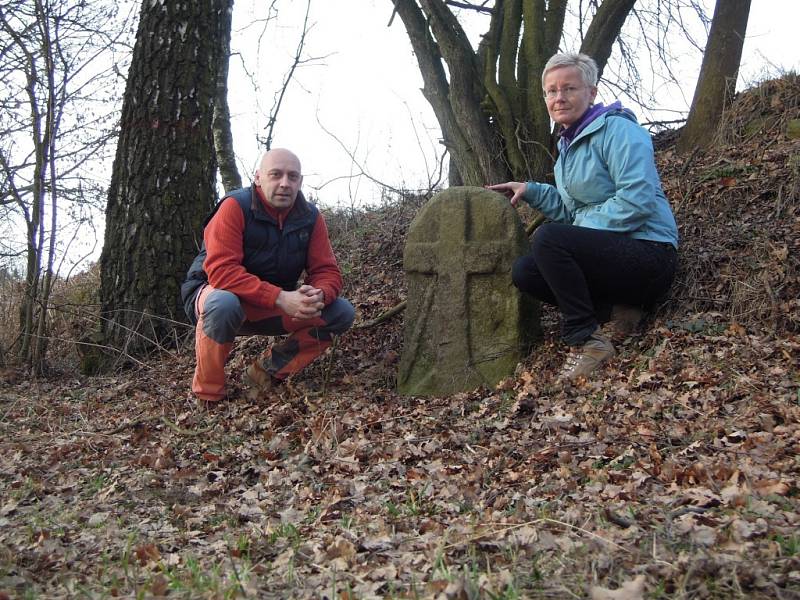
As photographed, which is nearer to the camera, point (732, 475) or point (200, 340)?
point (732, 475)

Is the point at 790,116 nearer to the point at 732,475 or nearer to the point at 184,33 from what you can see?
the point at 732,475

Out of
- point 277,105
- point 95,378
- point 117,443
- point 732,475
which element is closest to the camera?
point 732,475

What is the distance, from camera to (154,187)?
659 cm

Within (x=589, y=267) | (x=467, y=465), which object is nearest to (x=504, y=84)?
(x=589, y=267)

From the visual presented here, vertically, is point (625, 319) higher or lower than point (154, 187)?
lower

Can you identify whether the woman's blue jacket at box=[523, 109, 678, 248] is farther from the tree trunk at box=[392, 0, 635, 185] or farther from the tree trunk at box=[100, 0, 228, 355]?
the tree trunk at box=[100, 0, 228, 355]

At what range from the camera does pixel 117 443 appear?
4590 millimetres

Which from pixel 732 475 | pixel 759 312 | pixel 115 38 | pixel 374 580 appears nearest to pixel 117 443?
pixel 374 580

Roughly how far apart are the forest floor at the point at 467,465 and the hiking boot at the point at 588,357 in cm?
11

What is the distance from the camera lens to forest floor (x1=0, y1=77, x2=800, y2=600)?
8.28 feet

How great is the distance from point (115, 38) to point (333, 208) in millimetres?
3344

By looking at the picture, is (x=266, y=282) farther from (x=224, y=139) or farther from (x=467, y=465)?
(x=224, y=139)

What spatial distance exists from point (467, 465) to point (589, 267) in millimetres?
1592

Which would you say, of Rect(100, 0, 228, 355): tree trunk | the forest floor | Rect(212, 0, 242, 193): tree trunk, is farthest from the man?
Rect(212, 0, 242, 193): tree trunk
